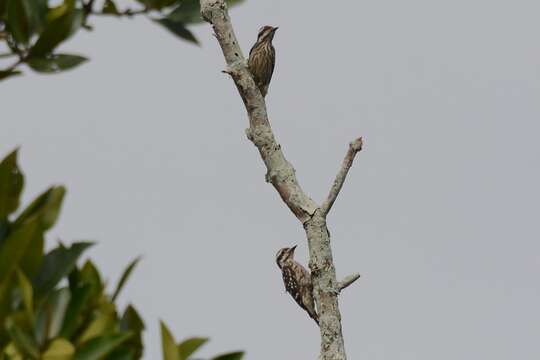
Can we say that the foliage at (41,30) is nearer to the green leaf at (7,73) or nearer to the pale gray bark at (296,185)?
the green leaf at (7,73)

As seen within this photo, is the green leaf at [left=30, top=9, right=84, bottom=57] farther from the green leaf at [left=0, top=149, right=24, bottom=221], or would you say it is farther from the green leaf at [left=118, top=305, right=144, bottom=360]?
the green leaf at [left=118, top=305, right=144, bottom=360]

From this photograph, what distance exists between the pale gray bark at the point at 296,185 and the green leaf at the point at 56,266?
15.5ft

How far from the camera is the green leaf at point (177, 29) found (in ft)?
7.82

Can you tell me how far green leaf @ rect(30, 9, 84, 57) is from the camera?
2168 mm

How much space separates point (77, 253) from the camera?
2.08 m

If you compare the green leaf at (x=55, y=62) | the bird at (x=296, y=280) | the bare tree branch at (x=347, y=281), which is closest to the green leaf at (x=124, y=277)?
the green leaf at (x=55, y=62)

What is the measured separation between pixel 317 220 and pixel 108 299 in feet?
15.7

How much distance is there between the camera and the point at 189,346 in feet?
6.97

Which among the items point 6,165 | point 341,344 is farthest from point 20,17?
point 341,344

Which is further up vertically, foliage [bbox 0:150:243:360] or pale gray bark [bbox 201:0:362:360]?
pale gray bark [bbox 201:0:362:360]

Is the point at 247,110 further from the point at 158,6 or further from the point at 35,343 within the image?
the point at 35,343

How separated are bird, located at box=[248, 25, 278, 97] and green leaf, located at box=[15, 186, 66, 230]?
5.04 metres

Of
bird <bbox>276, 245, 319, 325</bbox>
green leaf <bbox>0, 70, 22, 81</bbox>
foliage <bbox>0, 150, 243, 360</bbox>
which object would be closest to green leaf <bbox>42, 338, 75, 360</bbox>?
foliage <bbox>0, 150, 243, 360</bbox>

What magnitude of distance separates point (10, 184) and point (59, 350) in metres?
0.40
